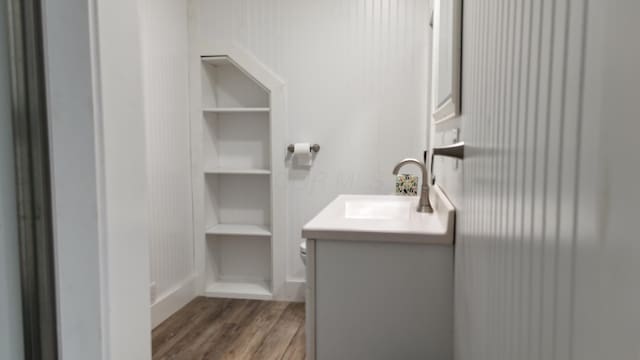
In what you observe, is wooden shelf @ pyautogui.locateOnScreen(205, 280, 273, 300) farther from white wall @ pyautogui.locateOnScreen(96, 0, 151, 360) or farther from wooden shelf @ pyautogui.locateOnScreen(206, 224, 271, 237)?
white wall @ pyautogui.locateOnScreen(96, 0, 151, 360)

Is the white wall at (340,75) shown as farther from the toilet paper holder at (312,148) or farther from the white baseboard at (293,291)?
the white baseboard at (293,291)

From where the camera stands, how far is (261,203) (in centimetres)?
320

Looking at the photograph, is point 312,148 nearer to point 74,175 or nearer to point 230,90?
point 230,90

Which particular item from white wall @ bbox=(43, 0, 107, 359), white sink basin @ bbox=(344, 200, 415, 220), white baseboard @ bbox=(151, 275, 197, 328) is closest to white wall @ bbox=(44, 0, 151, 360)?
white wall @ bbox=(43, 0, 107, 359)

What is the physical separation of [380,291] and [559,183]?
39.2 inches

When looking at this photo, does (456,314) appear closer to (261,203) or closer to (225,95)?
(261,203)

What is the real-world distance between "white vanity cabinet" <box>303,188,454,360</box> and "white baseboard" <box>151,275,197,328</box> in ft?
4.94

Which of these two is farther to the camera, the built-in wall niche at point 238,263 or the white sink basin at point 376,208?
the built-in wall niche at point 238,263

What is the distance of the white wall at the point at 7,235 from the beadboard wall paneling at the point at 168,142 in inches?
69.2

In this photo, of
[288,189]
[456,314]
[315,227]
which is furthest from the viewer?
[288,189]

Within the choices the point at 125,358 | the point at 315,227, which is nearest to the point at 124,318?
the point at 125,358

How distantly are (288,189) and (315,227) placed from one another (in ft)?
5.31

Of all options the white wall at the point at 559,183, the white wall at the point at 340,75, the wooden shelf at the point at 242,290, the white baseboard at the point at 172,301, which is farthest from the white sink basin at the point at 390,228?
the wooden shelf at the point at 242,290

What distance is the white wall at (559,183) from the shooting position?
32cm
